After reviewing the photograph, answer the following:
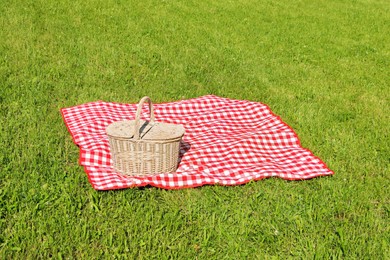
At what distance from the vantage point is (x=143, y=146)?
4.48 meters

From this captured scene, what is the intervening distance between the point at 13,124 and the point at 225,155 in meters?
2.46

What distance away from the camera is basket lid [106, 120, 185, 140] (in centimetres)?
448

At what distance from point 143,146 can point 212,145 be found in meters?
1.33

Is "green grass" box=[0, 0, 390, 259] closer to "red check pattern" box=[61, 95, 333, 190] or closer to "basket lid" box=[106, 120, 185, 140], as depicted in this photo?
"red check pattern" box=[61, 95, 333, 190]

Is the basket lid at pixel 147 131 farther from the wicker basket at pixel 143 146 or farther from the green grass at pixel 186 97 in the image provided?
the green grass at pixel 186 97

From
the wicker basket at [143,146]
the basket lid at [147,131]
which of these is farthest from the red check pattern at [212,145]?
the basket lid at [147,131]

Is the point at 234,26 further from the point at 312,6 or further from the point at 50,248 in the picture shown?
the point at 50,248

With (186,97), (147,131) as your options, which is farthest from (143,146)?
(186,97)

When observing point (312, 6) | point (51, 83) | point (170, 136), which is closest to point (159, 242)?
point (170, 136)

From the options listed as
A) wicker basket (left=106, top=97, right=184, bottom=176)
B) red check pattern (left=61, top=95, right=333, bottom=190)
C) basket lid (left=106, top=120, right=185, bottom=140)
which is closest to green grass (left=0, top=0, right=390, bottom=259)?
red check pattern (left=61, top=95, right=333, bottom=190)

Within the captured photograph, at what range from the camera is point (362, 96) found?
7539 millimetres

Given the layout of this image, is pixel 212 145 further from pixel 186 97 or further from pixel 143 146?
pixel 186 97

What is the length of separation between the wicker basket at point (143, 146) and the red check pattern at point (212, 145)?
98 mm

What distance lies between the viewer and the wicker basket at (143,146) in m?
4.46
